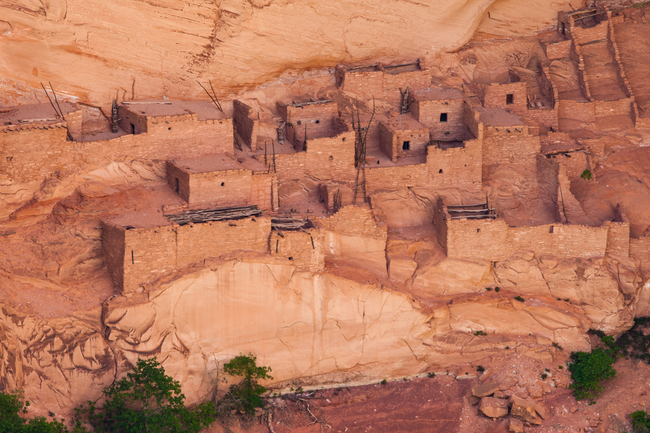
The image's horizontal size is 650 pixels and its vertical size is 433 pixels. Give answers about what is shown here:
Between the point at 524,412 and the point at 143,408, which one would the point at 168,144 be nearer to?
the point at 143,408

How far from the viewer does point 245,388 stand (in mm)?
28203

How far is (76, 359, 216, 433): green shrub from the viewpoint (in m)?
26.5

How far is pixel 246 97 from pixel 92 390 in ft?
28.3

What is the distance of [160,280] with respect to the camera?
27.1 meters

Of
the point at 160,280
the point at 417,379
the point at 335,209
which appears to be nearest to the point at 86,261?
the point at 160,280

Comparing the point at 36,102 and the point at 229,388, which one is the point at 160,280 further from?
the point at 36,102

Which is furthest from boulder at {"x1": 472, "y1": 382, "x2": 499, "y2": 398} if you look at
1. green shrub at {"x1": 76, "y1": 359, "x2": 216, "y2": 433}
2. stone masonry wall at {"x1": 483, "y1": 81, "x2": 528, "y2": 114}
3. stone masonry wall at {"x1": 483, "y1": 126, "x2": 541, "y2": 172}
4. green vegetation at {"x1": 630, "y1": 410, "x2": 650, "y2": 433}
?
stone masonry wall at {"x1": 483, "y1": 81, "x2": 528, "y2": 114}

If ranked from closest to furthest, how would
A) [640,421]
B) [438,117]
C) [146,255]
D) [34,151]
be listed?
[146,255] → [34,151] → [640,421] → [438,117]

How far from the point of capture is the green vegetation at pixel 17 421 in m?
24.9

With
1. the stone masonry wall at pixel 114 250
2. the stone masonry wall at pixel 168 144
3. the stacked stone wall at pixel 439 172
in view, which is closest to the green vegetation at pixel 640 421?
the stacked stone wall at pixel 439 172

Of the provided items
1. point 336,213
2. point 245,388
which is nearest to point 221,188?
point 336,213

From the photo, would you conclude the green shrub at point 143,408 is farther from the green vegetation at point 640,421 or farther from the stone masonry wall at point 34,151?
the green vegetation at point 640,421

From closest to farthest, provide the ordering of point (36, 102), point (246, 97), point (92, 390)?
point (92, 390)
point (36, 102)
point (246, 97)

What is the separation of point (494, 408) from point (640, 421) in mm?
3355
